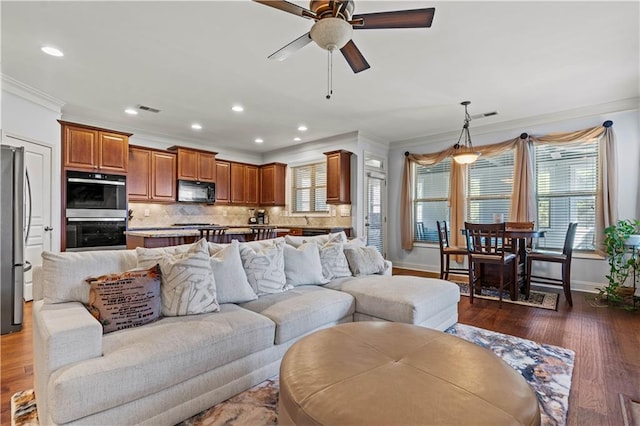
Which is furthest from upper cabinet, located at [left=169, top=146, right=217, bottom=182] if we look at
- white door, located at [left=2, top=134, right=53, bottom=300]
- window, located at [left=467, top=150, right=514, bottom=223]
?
window, located at [left=467, top=150, right=514, bottom=223]

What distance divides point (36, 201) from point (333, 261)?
4057mm

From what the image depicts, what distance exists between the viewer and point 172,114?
16.3 ft

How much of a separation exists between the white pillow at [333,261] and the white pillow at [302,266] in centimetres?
11

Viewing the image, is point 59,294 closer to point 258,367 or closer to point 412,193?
point 258,367

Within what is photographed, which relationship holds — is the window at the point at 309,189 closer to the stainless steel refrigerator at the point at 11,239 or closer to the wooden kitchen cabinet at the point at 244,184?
the wooden kitchen cabinet at the point at 244,184

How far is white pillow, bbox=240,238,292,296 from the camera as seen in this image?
2.58m

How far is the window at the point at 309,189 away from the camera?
22.2 feet

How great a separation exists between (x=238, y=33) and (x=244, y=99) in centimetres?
161

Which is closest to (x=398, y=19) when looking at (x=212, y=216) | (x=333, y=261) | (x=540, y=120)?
(x=333, y=261)

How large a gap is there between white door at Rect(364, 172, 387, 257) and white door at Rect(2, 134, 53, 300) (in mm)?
5047

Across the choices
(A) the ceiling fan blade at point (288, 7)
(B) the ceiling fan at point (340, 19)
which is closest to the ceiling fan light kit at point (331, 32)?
(B) the ceiling fan at point (340, 19)

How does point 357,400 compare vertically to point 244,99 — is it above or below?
below

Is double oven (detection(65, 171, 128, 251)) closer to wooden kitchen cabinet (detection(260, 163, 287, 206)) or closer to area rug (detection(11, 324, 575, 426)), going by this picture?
wooden kitchen cabinet (detection(260, 163, 287, 206))

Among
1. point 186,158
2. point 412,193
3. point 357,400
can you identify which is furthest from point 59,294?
point 412,193
